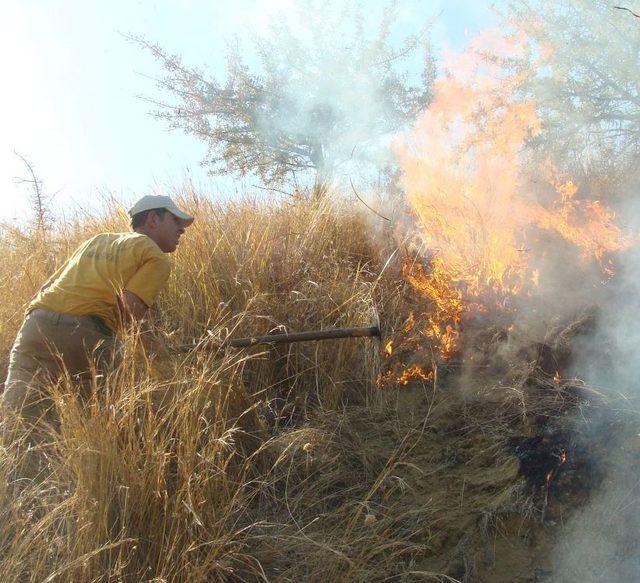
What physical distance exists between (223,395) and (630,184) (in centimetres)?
436

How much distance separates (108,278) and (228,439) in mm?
1228

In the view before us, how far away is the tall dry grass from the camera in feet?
6.45

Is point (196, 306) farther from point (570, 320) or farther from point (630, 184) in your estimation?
point (630, 184)

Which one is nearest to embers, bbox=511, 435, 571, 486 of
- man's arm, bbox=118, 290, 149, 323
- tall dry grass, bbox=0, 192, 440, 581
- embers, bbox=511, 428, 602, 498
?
embers, bbox=511, 428, 602, 498

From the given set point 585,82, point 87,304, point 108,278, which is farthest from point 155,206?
point 585,82

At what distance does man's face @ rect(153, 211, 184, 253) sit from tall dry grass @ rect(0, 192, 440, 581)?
43 cm

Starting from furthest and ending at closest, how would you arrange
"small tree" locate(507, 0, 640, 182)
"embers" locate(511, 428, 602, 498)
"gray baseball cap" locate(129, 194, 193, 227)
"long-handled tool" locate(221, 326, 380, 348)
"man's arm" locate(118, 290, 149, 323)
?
"small tree" locate(507, 0, 640, 182) < "gray baseball cap" locate(129, 194, 193, 227) < "man's arm" locate(118, 290, 149, 323) < "long-handled tool" locate(221, 326, 380, 348) < "embers" locate(511, 428, 602, 498)

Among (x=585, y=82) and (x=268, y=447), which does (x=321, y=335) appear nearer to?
(x=268, y=447)

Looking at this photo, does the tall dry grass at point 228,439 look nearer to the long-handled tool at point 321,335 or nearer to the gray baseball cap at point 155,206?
the long-handled tool at point 321,335

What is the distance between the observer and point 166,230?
142 inches

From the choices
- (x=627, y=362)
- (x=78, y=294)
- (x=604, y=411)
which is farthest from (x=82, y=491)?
(x=627, y=362)

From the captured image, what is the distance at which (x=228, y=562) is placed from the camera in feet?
6.71

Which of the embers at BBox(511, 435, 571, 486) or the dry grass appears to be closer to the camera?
the dry grass

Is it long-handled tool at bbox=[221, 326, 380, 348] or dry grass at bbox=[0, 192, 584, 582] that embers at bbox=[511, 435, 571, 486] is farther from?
long-handled tool at bbox=[221, 326, 380, 348]
